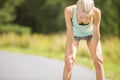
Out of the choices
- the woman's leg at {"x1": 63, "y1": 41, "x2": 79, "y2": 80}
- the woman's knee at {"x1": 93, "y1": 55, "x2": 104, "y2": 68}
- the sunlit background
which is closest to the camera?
the woman's leg at {"x1": 63, "y1": 41, "x2": 79, "y2": 80}

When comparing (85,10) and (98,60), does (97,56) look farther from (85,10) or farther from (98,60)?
(85,10)

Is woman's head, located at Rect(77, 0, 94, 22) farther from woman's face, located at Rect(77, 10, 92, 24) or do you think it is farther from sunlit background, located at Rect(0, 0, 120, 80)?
sunlit background, located at Rect(0, 0, 120, 80)

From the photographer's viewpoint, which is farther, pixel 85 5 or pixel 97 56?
pixel 97 56

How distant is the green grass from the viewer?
12.6 metres

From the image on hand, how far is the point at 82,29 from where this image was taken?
7121mm

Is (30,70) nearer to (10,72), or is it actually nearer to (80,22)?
(10,72)

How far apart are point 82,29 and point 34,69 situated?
4521 millimetres

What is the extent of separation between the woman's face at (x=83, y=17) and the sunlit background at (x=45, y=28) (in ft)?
17.3

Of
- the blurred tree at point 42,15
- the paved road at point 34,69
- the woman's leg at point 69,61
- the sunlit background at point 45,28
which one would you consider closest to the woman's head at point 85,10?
the woman's leg at point 69,61

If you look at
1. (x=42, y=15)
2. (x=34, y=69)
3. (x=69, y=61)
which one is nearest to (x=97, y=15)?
(x=69, y=61)

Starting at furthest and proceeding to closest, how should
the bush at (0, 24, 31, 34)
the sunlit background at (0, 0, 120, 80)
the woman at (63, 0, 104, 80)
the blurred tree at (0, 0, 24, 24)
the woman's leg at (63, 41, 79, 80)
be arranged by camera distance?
the bush at (0, 24, 31, 34) < the blurred tree at (0, 0, 24, 24) < the sunlit background at (0, 0, 120, 80) < the woman's leg at (63, 41, 79, 80) < the woman at (63, 0, 104, 80)

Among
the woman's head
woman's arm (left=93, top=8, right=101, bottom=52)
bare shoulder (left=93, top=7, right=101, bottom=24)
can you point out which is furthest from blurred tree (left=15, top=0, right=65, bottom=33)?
the woman's head

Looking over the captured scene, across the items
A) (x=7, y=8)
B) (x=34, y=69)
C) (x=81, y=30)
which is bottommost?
(x=7, y=8)

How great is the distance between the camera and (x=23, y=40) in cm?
1981
